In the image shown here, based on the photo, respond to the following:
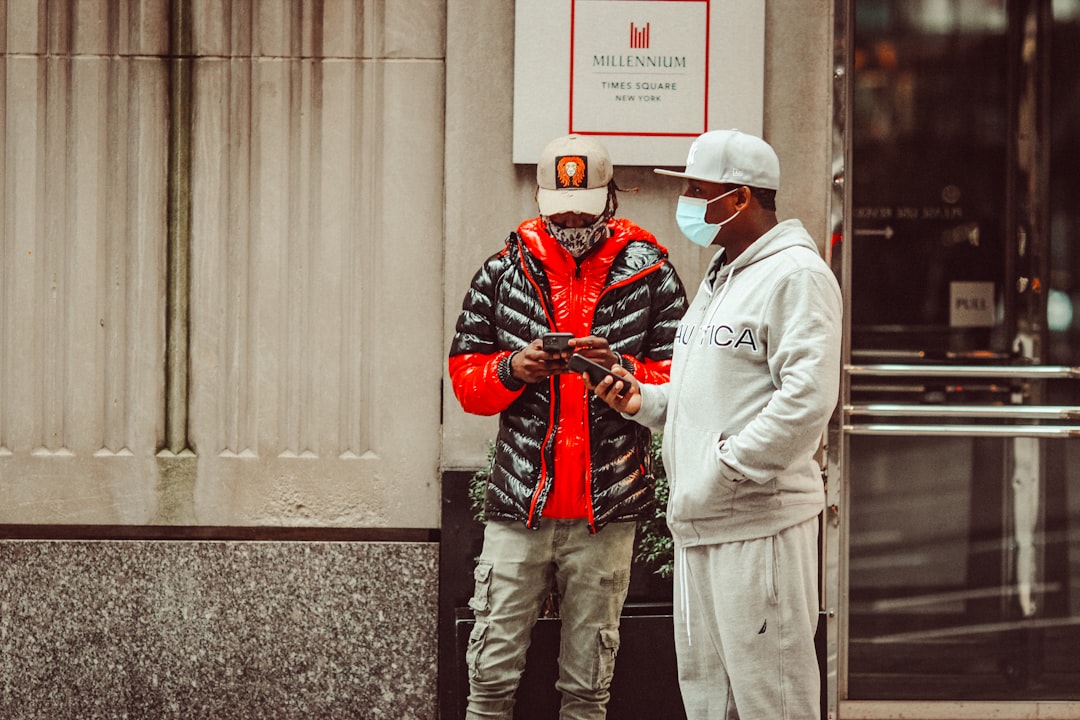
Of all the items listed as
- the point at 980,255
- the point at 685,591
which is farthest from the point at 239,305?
the point at 980,255

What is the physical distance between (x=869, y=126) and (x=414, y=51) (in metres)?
2.14

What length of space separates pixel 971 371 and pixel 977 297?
0.37 metres

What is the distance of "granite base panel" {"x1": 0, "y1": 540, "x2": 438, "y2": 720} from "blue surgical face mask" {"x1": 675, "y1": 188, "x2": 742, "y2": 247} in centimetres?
211

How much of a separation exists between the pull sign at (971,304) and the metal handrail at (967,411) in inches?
15.8

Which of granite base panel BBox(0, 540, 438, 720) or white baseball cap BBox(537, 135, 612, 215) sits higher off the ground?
white baseball cap BBox(537, 135, 612, 215)

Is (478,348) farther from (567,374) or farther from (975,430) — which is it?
(975,430)

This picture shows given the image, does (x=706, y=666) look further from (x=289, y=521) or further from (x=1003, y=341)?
(x=1003, y=341)

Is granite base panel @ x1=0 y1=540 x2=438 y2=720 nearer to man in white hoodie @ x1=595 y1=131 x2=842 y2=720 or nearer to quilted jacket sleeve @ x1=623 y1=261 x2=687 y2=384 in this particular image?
quilted jacket sleeve @ x1=623 y1=261 x2=687 y2=384

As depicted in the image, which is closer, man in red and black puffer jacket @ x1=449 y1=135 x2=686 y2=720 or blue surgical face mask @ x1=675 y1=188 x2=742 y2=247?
blue surgical face mask @ x1=675 y1=188 x2=742 y2=247

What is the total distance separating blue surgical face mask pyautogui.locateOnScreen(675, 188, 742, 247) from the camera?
317 cm

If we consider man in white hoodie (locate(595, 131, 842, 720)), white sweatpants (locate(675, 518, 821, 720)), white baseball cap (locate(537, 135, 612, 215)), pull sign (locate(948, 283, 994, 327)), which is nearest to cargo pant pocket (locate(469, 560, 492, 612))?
man in white hoodie (locate(595, 131, 842, 720))

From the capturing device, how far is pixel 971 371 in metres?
5.33

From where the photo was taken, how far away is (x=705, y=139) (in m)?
3.17

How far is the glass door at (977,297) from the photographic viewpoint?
17.7 feet
